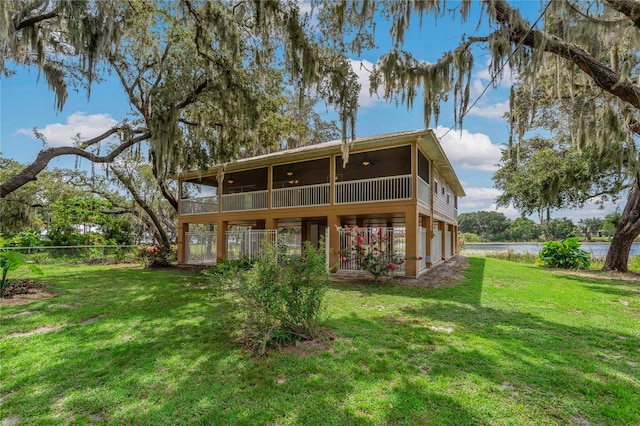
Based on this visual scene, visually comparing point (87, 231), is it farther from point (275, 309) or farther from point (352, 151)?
point (275, 309)

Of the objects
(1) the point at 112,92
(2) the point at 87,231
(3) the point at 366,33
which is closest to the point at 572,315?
(3) the point at 366,33

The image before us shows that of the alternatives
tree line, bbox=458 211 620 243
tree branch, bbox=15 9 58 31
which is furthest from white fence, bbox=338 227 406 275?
tree line, bbox=458 211 620 243

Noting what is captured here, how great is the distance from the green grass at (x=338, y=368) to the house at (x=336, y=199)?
3.59 metres

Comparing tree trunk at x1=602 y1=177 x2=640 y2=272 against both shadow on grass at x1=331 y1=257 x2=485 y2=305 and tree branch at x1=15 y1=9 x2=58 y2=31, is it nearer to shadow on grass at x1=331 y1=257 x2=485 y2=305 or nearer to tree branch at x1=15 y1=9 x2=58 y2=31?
shadow on grass at x1=331 y1=257 x2=485 y2=305

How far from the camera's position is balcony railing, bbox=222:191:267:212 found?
13486 millimetres

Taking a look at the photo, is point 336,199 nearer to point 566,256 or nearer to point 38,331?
point 38,331

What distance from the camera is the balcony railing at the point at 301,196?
1183 cm

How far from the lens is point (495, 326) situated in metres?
5.01

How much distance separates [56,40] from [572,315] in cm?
1532

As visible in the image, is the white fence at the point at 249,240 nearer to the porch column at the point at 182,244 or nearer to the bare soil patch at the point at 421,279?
the porch column at the point at 182,244

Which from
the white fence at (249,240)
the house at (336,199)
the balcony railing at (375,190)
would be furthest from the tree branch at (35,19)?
the balcony railing at (375,190)

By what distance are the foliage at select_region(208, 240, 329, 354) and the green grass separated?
303 millimetres

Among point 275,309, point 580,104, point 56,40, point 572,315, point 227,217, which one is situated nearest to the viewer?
point 275,309

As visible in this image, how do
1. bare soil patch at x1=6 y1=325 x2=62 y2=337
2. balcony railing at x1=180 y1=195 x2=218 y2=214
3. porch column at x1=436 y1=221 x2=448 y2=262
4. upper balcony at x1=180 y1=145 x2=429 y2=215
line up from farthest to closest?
porch column at x1=436 y1=221 x2=448 y2=262
balcony railing at x1=180 y1=195 x2=218 y2=214
upper balcony at x1=180 y1=145 x2=429 y2=215
bare soil patch at x1=6 y1=325 x2=62 y2=337
